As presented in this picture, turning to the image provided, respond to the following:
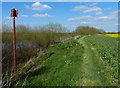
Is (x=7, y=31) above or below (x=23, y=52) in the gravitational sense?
above

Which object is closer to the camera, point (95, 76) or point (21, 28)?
point (95, 76)

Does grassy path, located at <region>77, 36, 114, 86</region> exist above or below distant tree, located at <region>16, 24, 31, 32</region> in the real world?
below

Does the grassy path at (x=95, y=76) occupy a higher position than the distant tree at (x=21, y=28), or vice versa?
the distant tree at (x=21, y=28)

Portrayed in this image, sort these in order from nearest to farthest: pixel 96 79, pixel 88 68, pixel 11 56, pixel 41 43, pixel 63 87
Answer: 1. pixel 63 87
2. pixel 96 79
3. pixel 88 68
4. pixel 11 56
5. pixel 41 43

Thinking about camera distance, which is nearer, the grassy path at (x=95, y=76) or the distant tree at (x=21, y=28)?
the grassy path at (x=95, y=76)

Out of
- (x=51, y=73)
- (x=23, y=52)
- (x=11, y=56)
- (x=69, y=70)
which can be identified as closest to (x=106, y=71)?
(x=69, y=70)

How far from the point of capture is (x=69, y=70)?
8.13 m

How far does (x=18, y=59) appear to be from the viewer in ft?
41.6

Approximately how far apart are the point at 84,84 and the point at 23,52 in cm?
827

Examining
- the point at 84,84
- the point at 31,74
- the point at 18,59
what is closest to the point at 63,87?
the point at 84,84

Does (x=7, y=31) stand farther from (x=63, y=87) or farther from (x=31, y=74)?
(x=63, y=87)

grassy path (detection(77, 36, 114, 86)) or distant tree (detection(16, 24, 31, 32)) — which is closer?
grassy path (detection(77, 36, 114, 86))

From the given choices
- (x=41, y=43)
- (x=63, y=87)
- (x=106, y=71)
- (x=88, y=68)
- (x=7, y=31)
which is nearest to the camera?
(x=63, y=87)

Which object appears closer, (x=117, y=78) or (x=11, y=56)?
(x=117, y=78)
